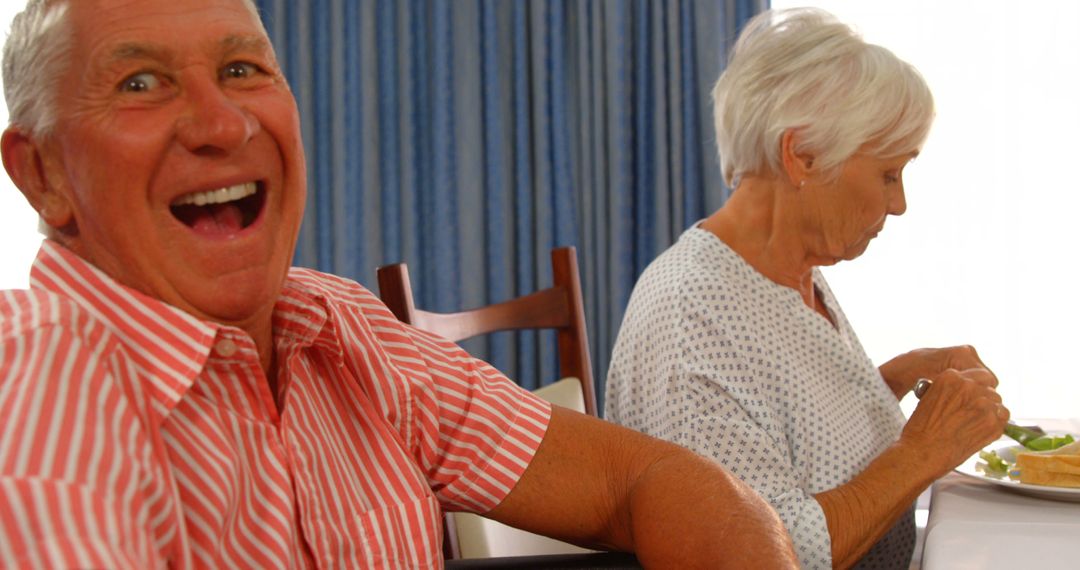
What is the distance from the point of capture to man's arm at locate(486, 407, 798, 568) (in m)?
1.09

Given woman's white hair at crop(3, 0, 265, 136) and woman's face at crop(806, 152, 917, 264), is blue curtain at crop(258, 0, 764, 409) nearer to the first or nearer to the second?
woman's face at crop(806, 152, 917, 264)

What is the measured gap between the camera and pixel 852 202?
1.74m

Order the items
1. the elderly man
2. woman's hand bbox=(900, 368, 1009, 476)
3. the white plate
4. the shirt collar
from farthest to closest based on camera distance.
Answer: woman's hand bbox=(900, 368, 1009, 476) → the white plate → the shirt collar → the elderly man

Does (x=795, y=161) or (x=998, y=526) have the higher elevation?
(x=795, y=161)

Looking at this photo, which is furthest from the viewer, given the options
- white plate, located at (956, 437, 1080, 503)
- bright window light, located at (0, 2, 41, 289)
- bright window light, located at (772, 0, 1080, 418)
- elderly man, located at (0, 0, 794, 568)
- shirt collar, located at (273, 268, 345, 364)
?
bright window light, located at (0, 2, 41, 289)

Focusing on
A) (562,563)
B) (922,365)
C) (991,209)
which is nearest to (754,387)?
(562,563)

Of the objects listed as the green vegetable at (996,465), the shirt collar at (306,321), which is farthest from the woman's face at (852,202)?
the shirt collar at (306,321)

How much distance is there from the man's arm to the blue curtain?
1810mm

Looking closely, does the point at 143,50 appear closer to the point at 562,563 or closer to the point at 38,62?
the point at 38,62

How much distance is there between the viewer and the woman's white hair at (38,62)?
37.3 inches

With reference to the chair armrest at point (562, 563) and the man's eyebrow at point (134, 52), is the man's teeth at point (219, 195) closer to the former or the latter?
the man's eyebrow at point (134, 52)

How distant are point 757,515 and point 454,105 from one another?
220 centimetres

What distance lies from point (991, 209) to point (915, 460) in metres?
1.63

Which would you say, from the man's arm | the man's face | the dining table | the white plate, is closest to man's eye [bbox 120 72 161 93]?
the man's face
